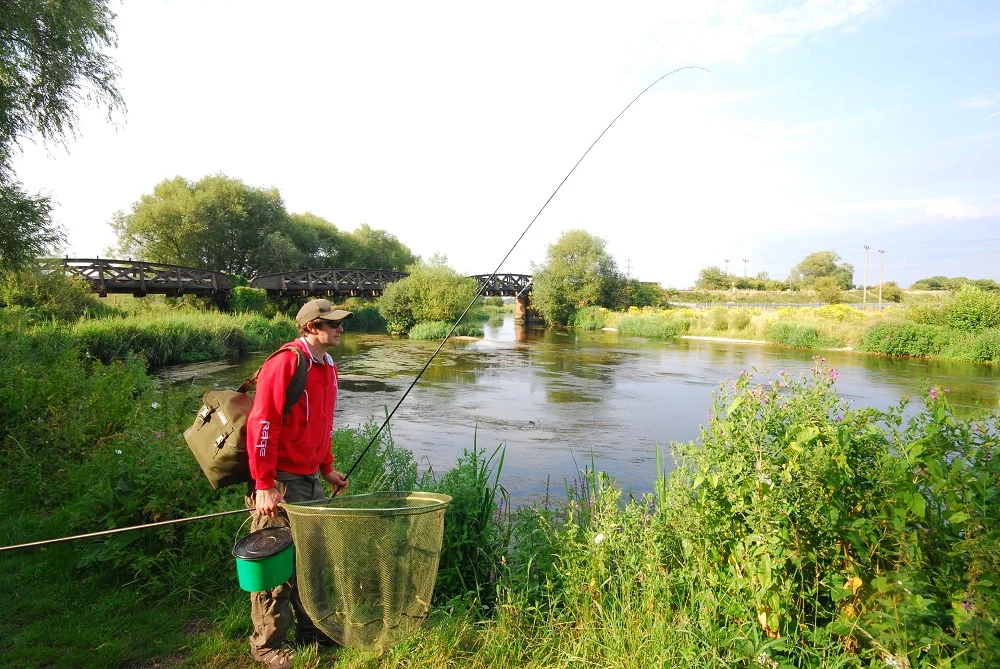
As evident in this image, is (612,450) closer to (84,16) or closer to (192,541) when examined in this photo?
(192,541)

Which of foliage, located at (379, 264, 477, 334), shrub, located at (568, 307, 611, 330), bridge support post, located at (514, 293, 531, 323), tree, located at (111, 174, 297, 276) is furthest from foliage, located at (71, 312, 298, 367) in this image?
bridge support post, located at (514, 293, 531, 323)

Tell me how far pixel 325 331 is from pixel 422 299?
33777 mm

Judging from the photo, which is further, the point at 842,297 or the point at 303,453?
the point at 842,297

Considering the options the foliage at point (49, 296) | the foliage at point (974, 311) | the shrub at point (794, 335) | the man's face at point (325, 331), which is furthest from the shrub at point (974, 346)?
the foliage at point (49, 296)

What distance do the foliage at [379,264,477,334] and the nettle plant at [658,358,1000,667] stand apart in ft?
108

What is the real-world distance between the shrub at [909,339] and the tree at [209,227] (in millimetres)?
40221

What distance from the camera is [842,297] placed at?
57.6 metres

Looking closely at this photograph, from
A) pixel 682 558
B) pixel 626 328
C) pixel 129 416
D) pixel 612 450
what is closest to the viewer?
pixel 682 558

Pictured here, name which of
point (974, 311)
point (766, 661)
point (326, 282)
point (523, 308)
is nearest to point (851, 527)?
point (766, 661)

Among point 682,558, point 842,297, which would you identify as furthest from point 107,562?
point 842,297

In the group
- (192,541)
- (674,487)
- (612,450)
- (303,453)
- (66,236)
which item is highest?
(66,236)

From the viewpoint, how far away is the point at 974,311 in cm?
2367

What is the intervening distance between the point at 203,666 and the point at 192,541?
42.1 inches

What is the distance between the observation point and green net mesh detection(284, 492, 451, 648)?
2523 millimetres
